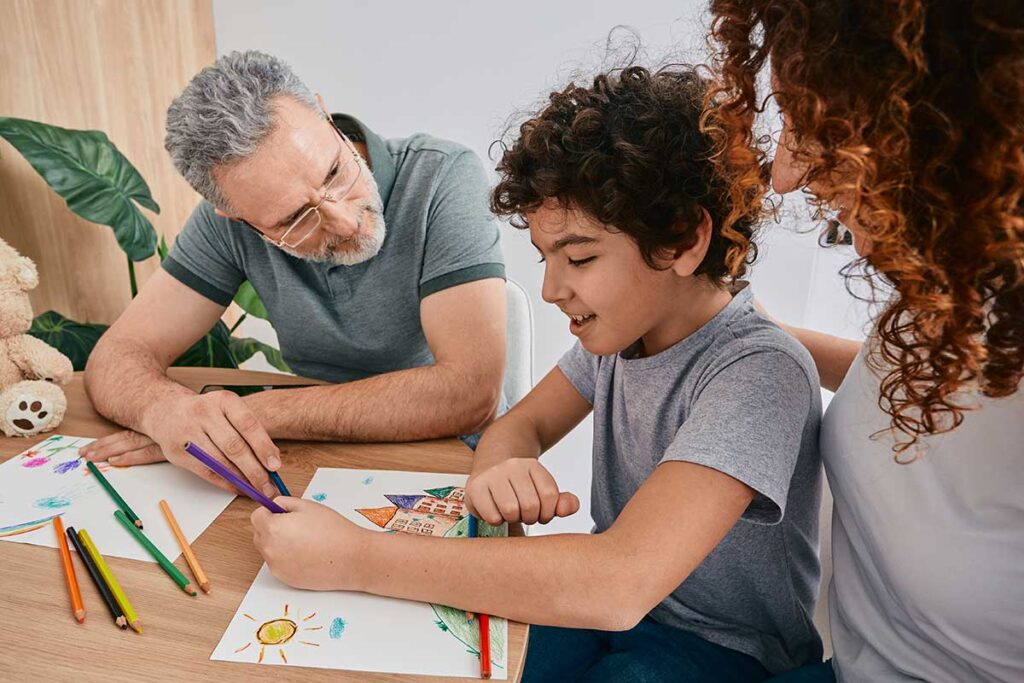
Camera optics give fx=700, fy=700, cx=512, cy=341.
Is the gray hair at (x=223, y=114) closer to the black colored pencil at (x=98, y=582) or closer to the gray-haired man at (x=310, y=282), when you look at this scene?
the gray-haired man at (x=310, y=282)

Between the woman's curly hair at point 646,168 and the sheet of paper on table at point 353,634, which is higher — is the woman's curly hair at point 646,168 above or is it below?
above

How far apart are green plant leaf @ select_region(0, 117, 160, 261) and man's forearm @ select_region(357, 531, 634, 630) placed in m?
1.42

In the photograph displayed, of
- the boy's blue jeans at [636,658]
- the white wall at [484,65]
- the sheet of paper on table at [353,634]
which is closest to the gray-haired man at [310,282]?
the sheet of paper on table at [353,634]

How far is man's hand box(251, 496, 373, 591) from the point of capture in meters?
0.72

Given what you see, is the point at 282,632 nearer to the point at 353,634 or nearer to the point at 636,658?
the point at 353,634

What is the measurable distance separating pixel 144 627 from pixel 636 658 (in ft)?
1.91

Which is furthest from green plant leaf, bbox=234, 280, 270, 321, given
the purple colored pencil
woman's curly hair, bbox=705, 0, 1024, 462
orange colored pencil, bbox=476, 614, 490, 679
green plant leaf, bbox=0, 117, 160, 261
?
woman's curly hair, bbox=705, 0, 1024, 462

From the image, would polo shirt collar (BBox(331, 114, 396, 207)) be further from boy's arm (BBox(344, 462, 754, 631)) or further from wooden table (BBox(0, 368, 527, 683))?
boy's arm (BBox(344, 462, 754, 631))

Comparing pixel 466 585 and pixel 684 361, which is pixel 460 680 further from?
pixel 684 361

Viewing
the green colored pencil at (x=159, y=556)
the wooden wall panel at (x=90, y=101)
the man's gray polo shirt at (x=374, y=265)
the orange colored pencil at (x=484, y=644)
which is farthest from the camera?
the wooden wall panel at (x=90, y=101)

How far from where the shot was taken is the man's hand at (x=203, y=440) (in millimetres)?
952

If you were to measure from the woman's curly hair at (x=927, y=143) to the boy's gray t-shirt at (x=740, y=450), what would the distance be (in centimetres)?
21

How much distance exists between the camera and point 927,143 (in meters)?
0.51

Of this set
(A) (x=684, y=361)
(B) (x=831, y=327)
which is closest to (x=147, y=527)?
(A) (x=684, y=361)
